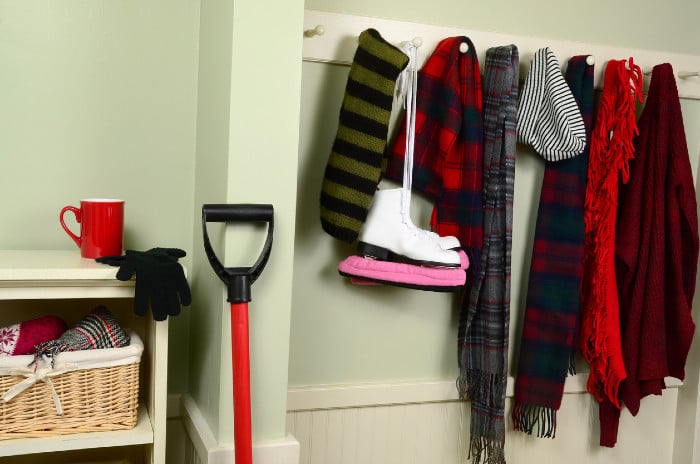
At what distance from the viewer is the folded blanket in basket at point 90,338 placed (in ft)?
4.02

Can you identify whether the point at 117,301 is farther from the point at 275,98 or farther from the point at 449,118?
the point at 449,118

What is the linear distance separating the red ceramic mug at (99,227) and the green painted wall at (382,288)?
46 centimetres

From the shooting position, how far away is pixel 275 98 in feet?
4.21

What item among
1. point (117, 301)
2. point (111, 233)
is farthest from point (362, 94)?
point (117, 301)

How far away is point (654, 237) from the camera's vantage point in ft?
6.09

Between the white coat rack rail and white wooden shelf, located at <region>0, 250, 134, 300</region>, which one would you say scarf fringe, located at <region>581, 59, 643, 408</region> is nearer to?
the white coat rack rail

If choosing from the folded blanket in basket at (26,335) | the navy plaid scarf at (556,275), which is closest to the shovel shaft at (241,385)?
the folded blanket in basket at (26,335)

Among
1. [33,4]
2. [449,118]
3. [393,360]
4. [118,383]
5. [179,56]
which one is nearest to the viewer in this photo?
[118,383]

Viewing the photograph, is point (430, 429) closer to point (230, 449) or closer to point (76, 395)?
point (230, 449)

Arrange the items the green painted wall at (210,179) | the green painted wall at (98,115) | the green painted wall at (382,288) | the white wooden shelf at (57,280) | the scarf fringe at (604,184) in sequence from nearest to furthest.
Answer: the white wooden shelf at (57,280) → the green painted wall at (210,179) → the green painted wall at (98,115) → the green painted wall at (382,288) → the scarf fringe at (604,184)

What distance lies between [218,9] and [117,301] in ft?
2.14

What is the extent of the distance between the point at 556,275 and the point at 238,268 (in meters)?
0.93

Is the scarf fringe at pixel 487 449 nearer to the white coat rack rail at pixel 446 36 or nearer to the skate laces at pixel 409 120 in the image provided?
the skate laces at pixel 409 120

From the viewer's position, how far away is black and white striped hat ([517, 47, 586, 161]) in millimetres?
1724
